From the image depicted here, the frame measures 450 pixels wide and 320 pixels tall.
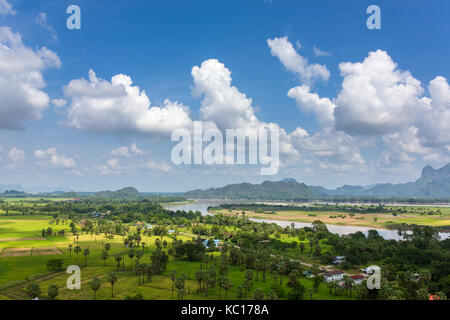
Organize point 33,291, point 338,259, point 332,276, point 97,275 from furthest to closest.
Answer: point 338,259
point 97,275
point 332,276
point 33,291

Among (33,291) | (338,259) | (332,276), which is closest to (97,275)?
(33,291)

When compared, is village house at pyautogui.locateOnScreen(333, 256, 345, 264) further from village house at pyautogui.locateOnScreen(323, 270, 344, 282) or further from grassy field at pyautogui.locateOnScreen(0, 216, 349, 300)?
village house at pyautogui.locateOnScreen(323, 270, 344, 282)

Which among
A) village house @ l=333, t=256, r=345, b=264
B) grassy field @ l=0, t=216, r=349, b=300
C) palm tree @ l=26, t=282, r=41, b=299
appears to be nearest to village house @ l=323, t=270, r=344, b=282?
grassy field @ l=0, t=216, r=349, b=300

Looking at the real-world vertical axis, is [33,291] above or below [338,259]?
above

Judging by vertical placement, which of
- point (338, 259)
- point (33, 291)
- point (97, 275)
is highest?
point (33, 291)

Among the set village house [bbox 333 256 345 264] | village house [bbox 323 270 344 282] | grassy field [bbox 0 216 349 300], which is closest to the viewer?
grassy field [bbox 0 216 349 300]

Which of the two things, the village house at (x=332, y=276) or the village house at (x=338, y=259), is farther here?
the village house at (x=338, y=259)

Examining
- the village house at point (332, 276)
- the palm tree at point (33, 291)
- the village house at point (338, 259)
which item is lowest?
the village house at point (338, 259)

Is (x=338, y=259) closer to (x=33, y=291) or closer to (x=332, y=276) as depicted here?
(x=332, y=276)

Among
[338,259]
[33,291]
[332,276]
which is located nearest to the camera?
[33,291]

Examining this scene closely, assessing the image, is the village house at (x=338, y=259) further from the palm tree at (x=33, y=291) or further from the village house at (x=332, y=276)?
the palm tree at (x=33, y=291)

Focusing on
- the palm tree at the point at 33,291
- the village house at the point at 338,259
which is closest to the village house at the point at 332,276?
the village house at the point at 338,259
